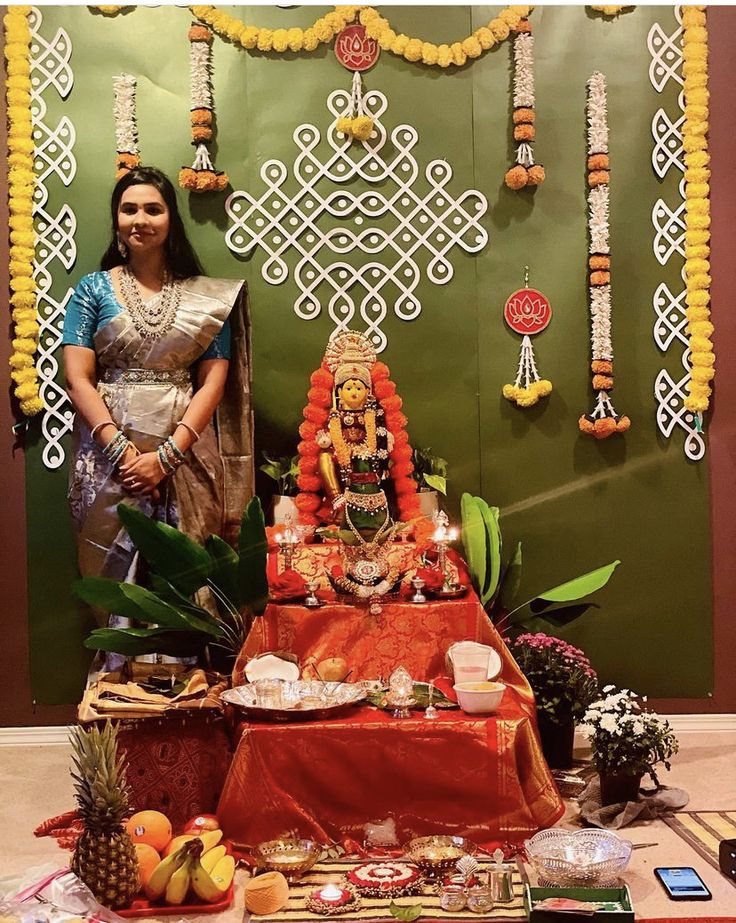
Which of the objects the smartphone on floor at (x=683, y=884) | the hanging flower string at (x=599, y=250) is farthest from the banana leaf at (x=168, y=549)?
the smartphone on floor at (x=683, y=884)

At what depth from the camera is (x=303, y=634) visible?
4.54 m

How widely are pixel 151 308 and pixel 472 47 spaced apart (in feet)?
6.84

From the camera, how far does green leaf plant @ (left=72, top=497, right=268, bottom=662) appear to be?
4586 millimetres

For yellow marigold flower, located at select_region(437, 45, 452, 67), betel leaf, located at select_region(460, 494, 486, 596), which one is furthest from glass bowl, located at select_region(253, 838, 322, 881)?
yellow marigold flower, located at select_region(437, 45, 452, 67)

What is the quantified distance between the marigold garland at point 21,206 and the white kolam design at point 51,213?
0.04m

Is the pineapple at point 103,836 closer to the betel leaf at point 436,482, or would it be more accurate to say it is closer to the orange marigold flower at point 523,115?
the betel leaf at point 436,482

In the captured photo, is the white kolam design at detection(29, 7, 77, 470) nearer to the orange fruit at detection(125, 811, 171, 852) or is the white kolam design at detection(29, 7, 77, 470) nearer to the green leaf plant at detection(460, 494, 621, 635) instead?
the green leaf plant at detection(460, 494, 621, 635)

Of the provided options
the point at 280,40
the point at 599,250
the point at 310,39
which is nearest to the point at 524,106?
the point at 599,250

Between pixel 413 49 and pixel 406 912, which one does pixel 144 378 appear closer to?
pixel 413 49

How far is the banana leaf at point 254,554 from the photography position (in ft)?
15.1

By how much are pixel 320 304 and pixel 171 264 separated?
0.78 m

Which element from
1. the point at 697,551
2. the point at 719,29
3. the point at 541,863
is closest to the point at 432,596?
the point at 541,863

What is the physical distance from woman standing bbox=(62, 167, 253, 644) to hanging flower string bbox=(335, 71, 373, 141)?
943mm

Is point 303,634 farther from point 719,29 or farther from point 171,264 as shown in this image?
point 719,29
